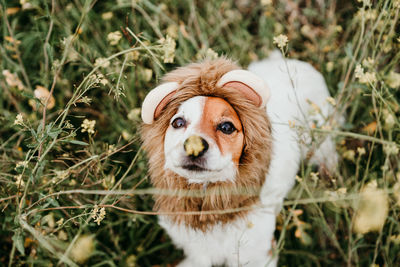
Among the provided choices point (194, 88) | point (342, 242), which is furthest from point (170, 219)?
point (342, 242)

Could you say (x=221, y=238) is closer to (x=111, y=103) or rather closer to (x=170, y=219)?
(x=170, y=219)

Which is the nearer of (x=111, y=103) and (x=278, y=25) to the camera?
(x=111, y=103)

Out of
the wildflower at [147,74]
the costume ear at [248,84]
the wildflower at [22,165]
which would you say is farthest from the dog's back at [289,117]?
the wildflower at [22,165]

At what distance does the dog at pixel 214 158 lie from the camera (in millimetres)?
1329

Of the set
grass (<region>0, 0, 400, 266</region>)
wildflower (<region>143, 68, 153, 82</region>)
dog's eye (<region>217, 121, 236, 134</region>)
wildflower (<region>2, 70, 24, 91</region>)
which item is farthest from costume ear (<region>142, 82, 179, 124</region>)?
wildflower (<region>2, 70, 24, 91</region>)

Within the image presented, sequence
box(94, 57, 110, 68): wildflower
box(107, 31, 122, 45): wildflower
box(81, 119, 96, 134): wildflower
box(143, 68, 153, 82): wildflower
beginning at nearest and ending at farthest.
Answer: box(94, 57, 110, 68): wildflower
box(81, 119, 96, 134): wildflower
box(107, 31, 122, 45): wildflower
box(143, 68, 153, 82): wildflower

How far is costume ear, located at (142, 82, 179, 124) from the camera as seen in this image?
1.40 meters

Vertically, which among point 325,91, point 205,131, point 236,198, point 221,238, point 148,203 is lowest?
point 148,203

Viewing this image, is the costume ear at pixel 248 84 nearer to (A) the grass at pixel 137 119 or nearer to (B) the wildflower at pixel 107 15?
(A) the grass at pixel 137 119

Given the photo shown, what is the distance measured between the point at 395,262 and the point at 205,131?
1.44 metres

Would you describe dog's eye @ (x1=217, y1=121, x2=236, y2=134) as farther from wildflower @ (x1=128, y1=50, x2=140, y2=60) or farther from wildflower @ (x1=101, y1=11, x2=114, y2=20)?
wildflower @ (x1=101, y1=11, x2=114, y2=20)

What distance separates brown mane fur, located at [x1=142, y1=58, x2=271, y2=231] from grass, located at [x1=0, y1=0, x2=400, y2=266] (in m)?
0.17

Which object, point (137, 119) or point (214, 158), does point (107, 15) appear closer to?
point (137, 119)

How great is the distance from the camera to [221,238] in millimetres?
1688
